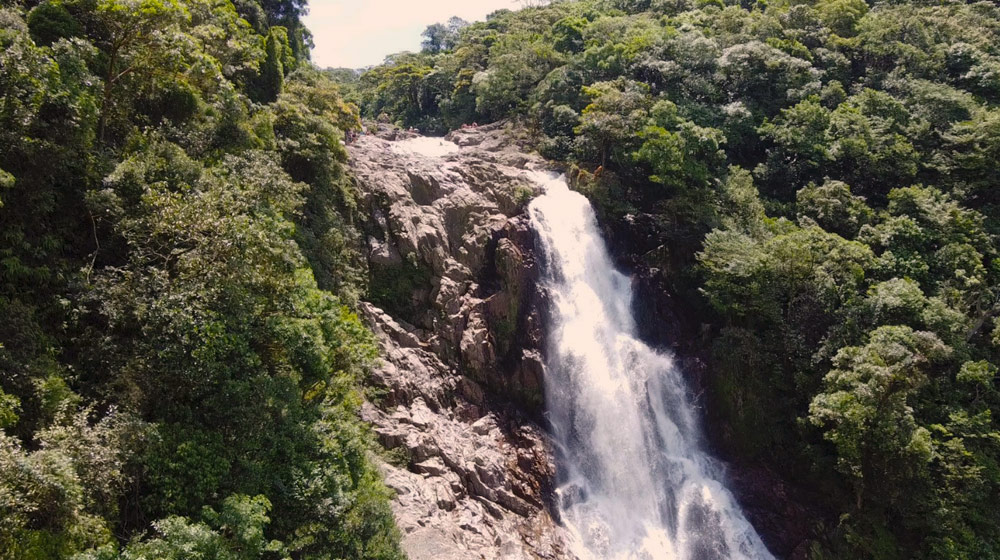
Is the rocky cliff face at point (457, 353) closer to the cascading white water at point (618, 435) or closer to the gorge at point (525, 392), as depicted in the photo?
the gorge at point (525, 392)

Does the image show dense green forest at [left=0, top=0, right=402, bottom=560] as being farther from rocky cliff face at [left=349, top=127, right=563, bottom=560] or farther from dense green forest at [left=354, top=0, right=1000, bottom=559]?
dense green forest at [left=354, top=0, right=1000, bottom=559]

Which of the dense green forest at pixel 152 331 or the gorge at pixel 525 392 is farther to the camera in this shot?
the gorge at pixel 525 392

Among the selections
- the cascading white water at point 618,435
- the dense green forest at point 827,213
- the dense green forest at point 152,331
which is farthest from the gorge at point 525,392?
the dense green forest at point 152,331

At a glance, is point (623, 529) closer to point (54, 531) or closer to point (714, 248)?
point (714, 248)

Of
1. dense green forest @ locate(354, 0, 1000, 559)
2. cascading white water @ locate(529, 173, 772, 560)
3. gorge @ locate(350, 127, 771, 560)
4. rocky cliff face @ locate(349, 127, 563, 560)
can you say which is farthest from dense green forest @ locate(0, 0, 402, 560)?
dense green forest @ locate(354, 0, 1000, 559)

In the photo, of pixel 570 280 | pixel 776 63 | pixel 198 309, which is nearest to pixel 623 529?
pixel 570 280

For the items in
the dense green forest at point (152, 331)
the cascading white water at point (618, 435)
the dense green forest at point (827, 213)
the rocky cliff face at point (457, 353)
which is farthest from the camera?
the cascading white water at point (618, 435)

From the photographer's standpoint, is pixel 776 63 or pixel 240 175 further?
pixel 776 63

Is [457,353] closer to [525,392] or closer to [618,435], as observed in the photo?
[525,392]
